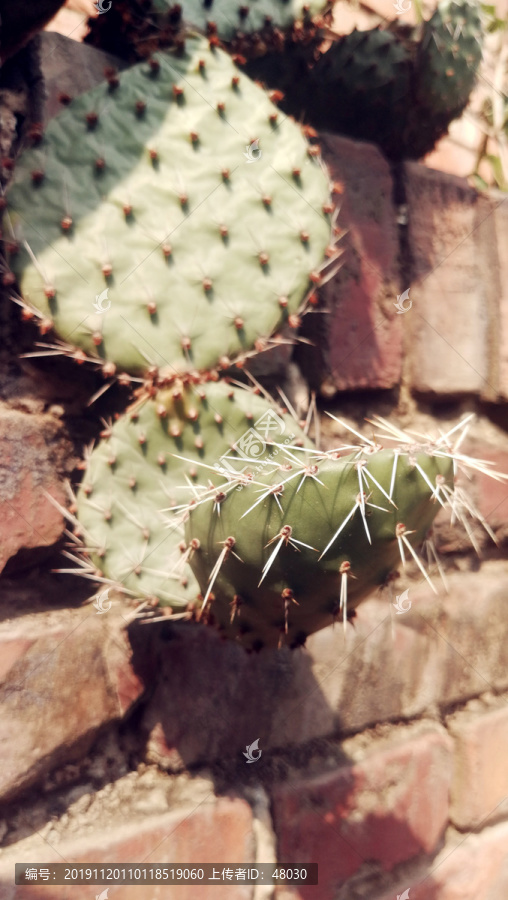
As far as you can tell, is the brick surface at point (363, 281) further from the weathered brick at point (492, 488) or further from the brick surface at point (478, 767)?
the brick surface at point (478, 767)

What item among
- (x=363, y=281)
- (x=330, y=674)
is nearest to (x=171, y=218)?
(x=363, y=281)

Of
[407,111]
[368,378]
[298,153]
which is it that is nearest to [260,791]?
[368,378]

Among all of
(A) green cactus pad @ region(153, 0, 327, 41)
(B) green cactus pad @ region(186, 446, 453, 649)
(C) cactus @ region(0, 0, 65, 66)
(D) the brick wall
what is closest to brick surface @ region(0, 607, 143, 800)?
(D) the brick wall

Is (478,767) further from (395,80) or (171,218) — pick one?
(395,80)

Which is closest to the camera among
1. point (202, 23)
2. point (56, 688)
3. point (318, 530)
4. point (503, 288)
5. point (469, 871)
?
point (318, 530)

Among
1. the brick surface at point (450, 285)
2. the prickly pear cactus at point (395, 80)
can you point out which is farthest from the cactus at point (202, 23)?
the brick surface at point (450, 285)

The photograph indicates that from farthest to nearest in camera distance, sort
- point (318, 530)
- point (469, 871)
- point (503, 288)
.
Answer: point (503, 288)
point (469, 871)
point (318, 530)
